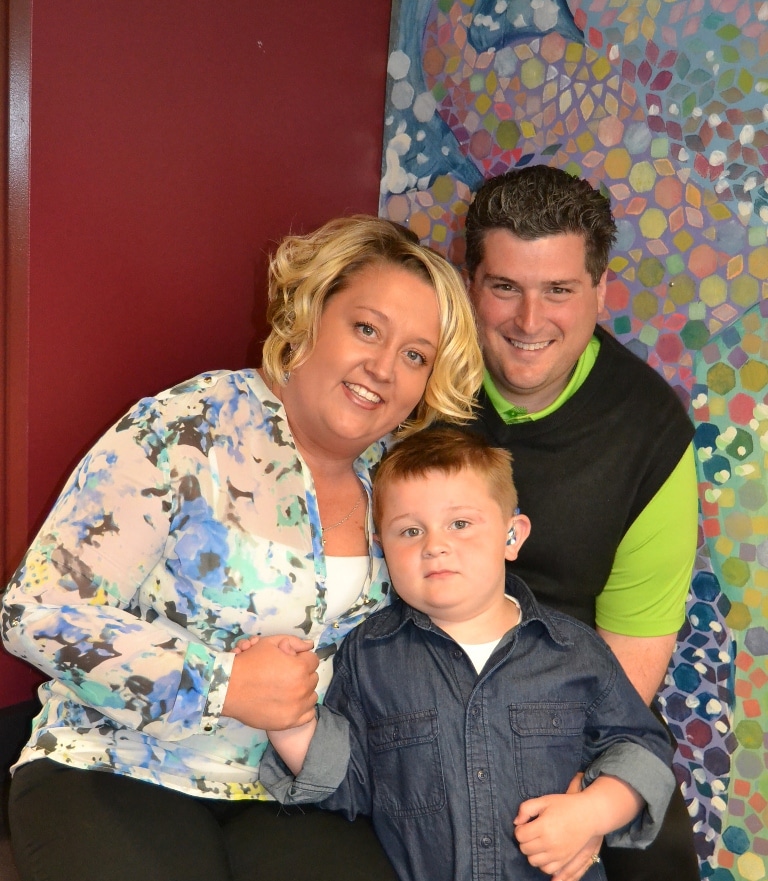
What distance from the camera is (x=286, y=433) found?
5.49 ft

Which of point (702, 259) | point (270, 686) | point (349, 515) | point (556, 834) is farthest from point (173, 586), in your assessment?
point (702, 259)

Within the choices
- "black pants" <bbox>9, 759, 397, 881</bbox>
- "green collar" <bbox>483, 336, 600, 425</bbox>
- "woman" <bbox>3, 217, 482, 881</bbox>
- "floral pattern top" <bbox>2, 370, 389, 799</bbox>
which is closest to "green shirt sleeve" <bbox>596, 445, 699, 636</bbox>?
"green collar" <bbox>483, 336, 600, 425</bbox>

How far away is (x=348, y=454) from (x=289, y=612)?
338 millimetres

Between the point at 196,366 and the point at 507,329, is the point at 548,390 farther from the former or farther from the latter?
the point at 196,366

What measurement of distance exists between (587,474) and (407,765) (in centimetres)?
69

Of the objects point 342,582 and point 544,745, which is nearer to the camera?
point 544,745

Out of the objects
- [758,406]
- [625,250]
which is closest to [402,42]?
[625,250]

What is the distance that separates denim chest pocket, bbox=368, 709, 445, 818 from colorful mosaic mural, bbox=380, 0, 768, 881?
3.12ft

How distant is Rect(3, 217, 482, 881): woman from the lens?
4.60 feet

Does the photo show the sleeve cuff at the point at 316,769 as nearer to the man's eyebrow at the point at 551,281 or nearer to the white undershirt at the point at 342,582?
the white undershirt at the point at 342,582

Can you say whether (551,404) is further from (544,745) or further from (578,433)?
(544,745)

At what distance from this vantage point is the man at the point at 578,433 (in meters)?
1.87

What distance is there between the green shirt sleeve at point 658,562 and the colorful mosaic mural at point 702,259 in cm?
27

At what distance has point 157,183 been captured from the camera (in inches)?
78.9
